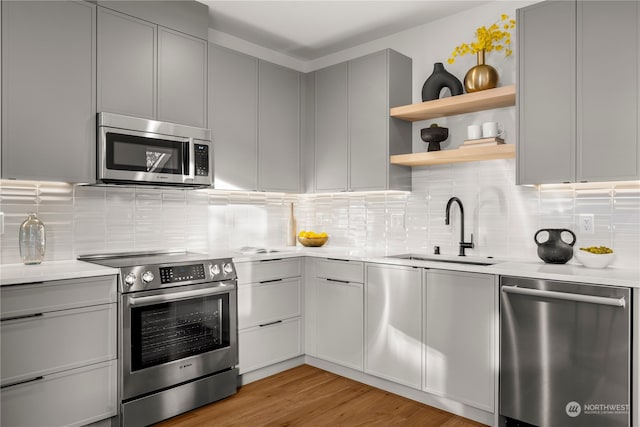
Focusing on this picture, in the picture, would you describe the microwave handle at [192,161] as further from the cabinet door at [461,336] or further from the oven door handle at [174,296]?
the cabinet door at [461,336]

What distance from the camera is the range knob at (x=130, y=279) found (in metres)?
2.54

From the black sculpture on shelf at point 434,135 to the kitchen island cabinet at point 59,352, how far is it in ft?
7.74

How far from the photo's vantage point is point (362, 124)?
370cm

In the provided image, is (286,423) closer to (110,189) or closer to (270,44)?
(110,189)

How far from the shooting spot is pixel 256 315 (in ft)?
10.9

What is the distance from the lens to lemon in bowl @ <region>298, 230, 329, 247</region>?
413cm

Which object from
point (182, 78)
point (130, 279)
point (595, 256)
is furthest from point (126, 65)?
point (595, 256)

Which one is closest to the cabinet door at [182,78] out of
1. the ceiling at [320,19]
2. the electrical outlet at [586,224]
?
the ceiling at [320,19]

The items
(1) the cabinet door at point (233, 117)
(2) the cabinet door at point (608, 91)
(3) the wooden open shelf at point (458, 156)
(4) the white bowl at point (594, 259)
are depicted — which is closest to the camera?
(2) the cabinet door at point (608, 91)

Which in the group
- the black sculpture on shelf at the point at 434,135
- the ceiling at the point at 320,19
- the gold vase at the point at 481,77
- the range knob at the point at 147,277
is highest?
the ceiling at the point at 320,19

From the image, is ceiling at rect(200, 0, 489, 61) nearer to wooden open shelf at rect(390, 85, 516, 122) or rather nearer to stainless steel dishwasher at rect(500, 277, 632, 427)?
wooden open shelf at rect(390, 85, 516, 122)

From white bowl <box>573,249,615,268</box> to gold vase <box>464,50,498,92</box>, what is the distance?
1.25 meters

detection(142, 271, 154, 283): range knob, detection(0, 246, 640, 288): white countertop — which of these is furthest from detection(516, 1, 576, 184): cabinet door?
detection(142, 271, 154, 283): range knob

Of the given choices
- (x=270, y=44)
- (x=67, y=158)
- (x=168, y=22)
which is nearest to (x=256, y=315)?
(x=67, y=158)
